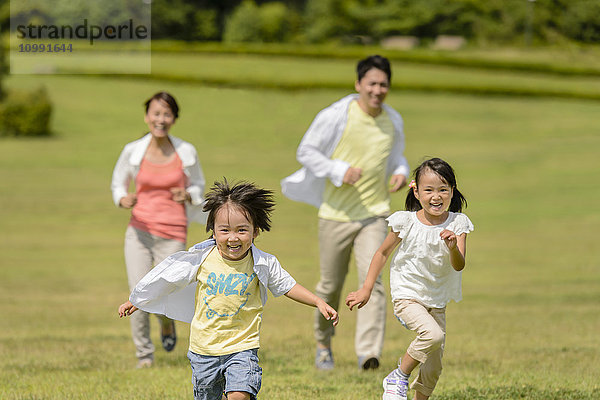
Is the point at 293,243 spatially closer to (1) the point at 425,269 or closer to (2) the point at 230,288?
(1) the point at 425,269

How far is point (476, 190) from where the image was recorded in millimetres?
26500

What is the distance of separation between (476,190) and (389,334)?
1690cm

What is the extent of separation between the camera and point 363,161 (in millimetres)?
7738

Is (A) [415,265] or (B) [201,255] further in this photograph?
(A) [415,265]

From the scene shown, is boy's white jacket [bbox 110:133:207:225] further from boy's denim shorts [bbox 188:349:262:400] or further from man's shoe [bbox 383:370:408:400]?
boy's denim shorts [bbox 188:349:262:400]

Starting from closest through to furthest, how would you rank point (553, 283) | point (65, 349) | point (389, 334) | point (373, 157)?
point (373, 157) → point (65, 349) → point (389, 334) → point (553, 283)

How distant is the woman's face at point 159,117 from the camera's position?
766 centimetres

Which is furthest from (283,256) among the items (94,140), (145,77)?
(145,77)

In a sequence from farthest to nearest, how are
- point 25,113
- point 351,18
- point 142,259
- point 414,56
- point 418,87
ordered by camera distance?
point 351,18, point 414,56, point 418,87, point 25,113, point 142,259

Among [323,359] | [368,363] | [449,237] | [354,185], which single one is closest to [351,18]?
[354,185]

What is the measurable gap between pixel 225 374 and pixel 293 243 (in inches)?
583

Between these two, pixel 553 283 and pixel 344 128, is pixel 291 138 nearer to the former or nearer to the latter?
pixel 553 283

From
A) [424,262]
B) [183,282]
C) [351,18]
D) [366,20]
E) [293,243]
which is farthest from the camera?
[351,18]

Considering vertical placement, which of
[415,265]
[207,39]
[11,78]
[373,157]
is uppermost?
[207,39]
